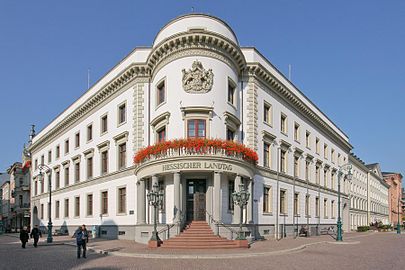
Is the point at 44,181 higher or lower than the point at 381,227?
higher

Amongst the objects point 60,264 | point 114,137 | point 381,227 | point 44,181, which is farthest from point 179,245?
point 381,227

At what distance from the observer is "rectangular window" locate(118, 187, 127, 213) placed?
32.7 m

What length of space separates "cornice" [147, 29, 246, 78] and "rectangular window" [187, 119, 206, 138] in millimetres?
4605

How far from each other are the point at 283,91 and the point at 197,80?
12175mm

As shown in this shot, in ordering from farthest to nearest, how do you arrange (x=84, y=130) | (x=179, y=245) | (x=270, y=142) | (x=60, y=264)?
(x=84, y=130)
(x=270, y=142)
(x=179, y=245)
(x=60, y=264)

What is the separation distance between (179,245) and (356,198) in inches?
2032

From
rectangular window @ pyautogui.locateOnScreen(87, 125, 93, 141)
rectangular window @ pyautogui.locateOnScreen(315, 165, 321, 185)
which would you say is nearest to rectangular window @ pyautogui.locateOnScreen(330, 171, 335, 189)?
rectangular window @ pyautogui.locateOnScreen(315, 165, 321, 185)

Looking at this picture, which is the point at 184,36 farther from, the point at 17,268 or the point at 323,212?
the point at 323,212

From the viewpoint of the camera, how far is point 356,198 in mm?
66875

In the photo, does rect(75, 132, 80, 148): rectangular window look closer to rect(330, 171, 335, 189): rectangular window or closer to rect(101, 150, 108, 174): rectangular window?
rect(101, 150, 108, 174): rectangular window

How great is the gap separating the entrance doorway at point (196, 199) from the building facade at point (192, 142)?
0.22 feet

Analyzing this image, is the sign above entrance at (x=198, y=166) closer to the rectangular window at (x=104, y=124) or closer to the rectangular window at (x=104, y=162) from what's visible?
the rectangular window at (x=104, y=162)

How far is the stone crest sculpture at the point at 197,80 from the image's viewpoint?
2694cm

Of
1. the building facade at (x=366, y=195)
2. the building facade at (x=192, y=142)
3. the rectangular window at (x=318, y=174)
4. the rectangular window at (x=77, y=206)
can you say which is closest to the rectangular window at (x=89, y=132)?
the building facade at (x=192, y=142)
